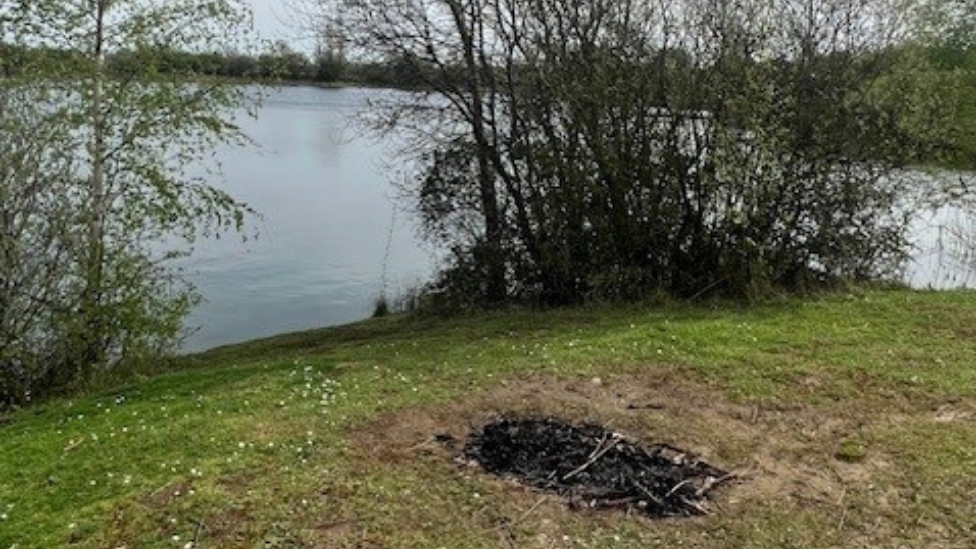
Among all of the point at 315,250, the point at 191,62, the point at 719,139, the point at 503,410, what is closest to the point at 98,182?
the point at 191,62

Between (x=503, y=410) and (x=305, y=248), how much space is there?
17.1 metres

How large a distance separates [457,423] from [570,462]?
94 cm

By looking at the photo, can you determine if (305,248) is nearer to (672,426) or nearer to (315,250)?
(315,250)

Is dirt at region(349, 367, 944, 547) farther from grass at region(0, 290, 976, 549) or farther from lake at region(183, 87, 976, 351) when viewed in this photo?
lake at region(183, 87, 976, 351)

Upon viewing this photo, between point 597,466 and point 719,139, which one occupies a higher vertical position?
point 719,139

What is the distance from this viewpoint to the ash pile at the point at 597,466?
16.4 ft

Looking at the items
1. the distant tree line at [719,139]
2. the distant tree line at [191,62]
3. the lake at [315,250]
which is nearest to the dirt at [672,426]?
the distant tree line at [719,139]

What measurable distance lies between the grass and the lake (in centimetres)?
445

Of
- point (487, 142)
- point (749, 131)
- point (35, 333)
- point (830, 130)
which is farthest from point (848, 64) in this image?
point (35, 333)

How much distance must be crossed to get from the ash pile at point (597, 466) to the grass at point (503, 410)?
16 centimetres

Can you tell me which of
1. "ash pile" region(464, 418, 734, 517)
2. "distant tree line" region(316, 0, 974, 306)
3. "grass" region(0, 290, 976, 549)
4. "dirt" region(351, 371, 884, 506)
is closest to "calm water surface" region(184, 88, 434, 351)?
"distant tree line" region(316, 0, 974, 306)

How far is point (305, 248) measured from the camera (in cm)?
2277

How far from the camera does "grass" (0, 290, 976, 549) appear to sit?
15.3ft

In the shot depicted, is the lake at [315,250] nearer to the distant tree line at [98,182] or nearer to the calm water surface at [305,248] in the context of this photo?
the calm water surface at [305,248]
